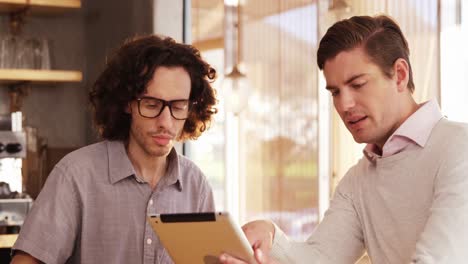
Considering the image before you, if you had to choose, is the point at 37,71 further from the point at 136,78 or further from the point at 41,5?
the point at 136,78

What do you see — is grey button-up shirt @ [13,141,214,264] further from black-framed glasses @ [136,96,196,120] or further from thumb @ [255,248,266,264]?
thumb @ [255,248,266,264]

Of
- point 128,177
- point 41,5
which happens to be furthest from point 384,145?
point 41,5

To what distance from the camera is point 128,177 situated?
7.09 feet

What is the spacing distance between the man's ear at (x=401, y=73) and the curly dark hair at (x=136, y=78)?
64 centimetres

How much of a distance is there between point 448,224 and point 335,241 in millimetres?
485

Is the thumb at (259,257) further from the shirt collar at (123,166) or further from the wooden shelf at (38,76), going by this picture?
the wooden shelf at (38,76)

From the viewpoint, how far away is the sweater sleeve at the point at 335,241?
2062mm

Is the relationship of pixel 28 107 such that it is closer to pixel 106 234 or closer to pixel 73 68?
pixel 73 68

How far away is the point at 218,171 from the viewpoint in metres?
7.18

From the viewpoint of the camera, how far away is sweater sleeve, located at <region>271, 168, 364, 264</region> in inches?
81.2

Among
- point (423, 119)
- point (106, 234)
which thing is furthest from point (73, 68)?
point (423, 119)

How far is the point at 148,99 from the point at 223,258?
631mm

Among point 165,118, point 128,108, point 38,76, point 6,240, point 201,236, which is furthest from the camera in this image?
point 38,76

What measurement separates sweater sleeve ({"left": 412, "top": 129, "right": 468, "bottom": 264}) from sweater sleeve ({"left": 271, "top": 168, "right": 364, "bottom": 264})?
374mm
